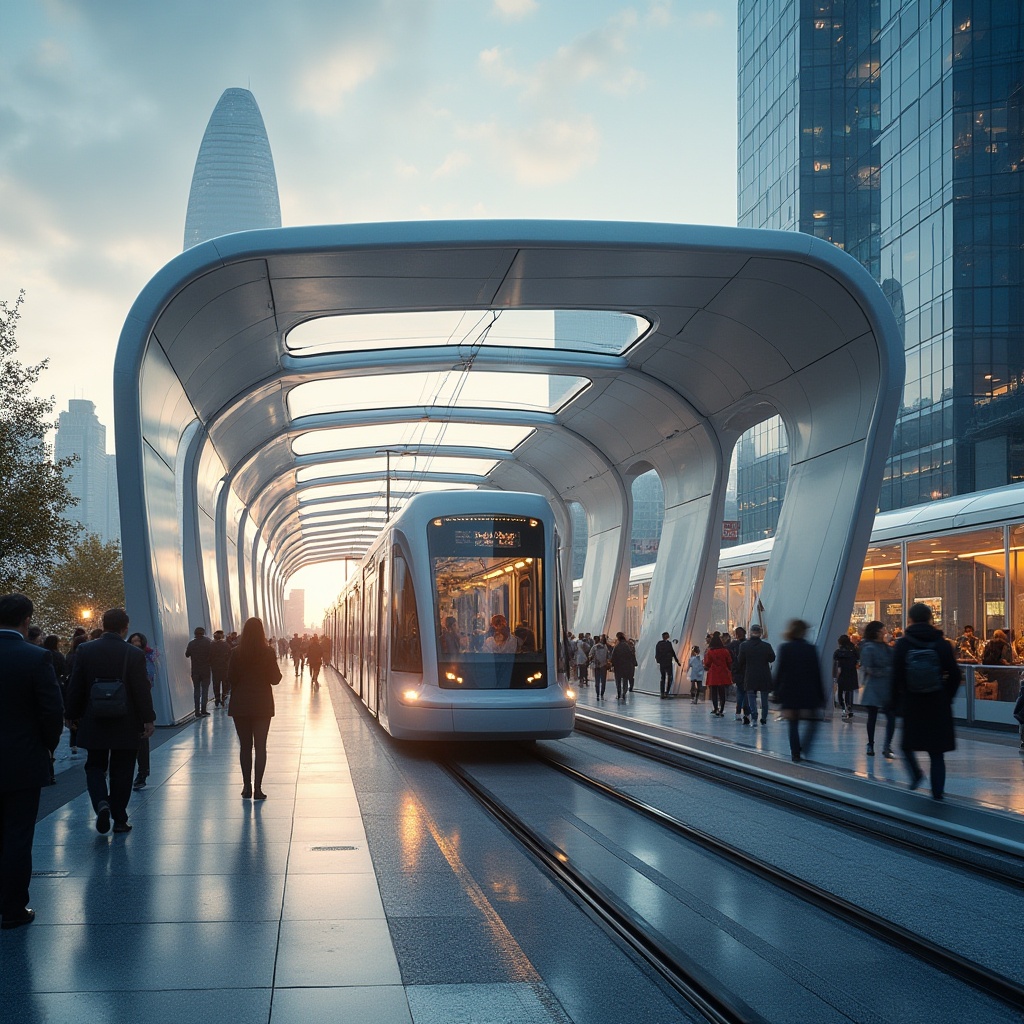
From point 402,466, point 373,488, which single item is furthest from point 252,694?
point 373,488

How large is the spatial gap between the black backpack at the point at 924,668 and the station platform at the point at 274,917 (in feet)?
3.23

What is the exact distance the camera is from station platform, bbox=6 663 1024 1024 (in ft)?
15.5

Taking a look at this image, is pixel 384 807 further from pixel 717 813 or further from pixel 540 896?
pixel 540 896

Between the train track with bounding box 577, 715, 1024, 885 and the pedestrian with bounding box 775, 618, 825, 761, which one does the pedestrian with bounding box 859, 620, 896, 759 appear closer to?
the pedestrian with bounding box 775, 618, 825, 761

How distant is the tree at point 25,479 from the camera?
23.2 metres

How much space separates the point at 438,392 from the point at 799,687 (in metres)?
16.7

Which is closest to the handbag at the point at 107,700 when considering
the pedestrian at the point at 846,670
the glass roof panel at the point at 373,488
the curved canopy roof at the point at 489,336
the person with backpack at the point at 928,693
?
the person with backpack at the point at 928,693

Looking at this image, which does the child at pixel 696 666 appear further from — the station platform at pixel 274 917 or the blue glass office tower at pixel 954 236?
the blue glass office tower at pixel 954 236

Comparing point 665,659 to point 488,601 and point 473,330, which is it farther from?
point 488,601

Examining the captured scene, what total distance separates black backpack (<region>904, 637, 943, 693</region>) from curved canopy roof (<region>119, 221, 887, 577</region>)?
852 cm

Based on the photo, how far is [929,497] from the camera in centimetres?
4488

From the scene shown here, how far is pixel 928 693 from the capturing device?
391 inches

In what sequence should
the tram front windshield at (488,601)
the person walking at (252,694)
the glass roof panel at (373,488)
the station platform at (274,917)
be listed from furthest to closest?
the glass roof panel at (373,488) < the tram front windshield at (488,601) < the person walking at (252,694) < the station platform at (274,917)

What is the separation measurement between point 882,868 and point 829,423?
43.7 feet
